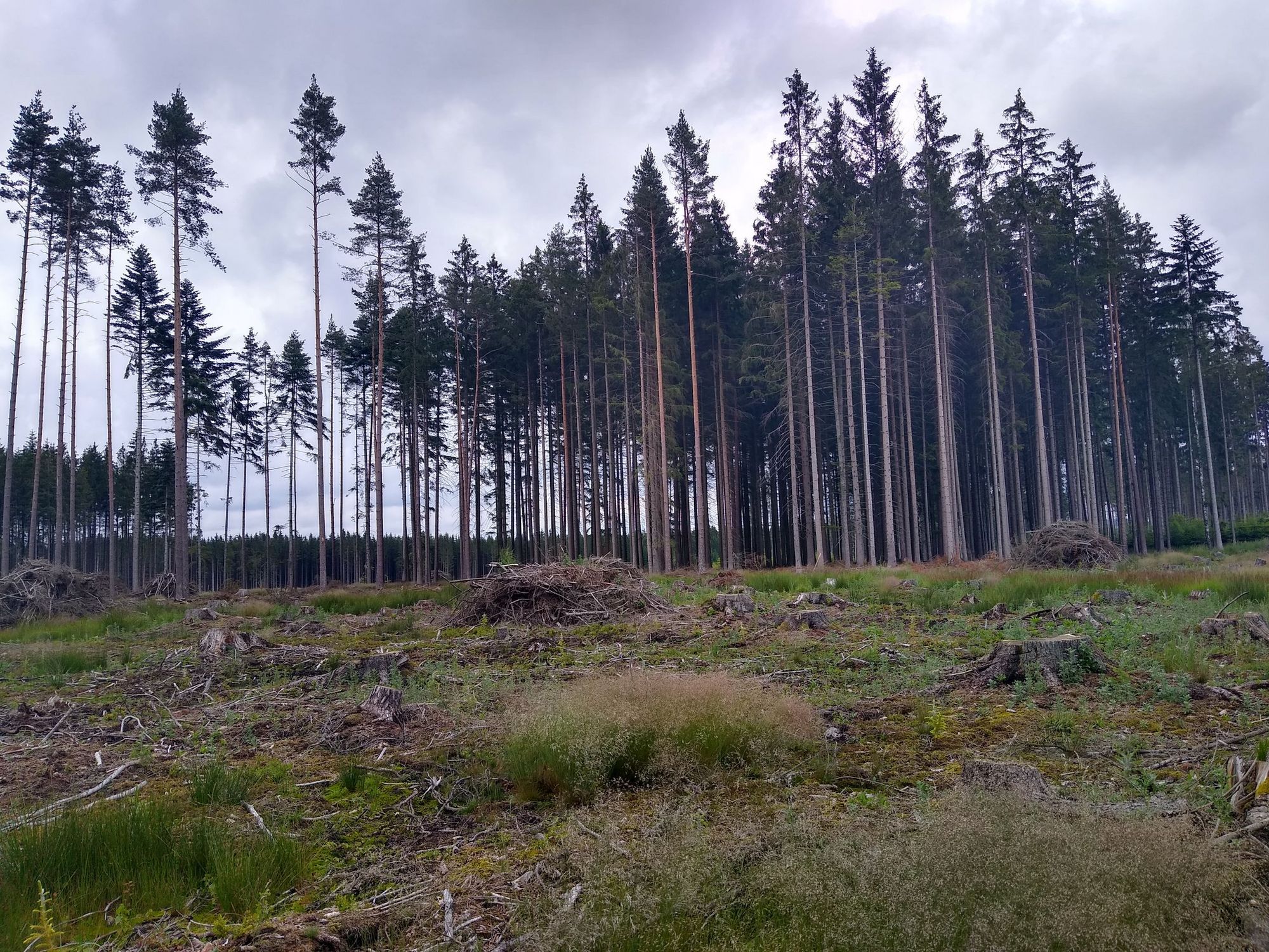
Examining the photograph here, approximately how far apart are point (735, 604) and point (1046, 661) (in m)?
5.87

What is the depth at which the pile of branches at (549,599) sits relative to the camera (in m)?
11.6

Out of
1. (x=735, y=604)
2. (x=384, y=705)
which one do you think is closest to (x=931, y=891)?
(x=384, y=705)

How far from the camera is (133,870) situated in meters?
3.15

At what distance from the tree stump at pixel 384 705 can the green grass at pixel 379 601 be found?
888 cm

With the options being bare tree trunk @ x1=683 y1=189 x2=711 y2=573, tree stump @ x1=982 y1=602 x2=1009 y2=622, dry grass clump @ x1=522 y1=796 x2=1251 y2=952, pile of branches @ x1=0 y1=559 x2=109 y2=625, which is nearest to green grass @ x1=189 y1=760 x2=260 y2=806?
dry grass clump @ x1=522 y1=796 x2=1251 y2=952

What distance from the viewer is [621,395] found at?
117ft

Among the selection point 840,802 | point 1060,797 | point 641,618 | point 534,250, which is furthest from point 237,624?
point 534,250

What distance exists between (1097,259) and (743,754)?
121 ft

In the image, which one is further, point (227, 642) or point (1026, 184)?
point (1026, 184)

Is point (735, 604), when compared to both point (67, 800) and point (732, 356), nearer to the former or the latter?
point (67, 800)

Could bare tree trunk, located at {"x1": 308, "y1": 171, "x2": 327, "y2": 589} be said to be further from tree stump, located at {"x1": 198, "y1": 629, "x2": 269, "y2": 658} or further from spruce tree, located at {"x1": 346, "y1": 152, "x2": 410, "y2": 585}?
tree stump, located at {"x1": 198, "y1": 629, "x2": 269, "y2": 658}

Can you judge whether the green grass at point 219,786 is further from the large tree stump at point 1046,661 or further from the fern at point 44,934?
the large tree stump at point 1046,661

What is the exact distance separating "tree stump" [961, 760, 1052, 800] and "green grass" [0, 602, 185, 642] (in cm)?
1340

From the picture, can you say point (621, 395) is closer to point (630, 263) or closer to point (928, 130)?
point (630, 263)
